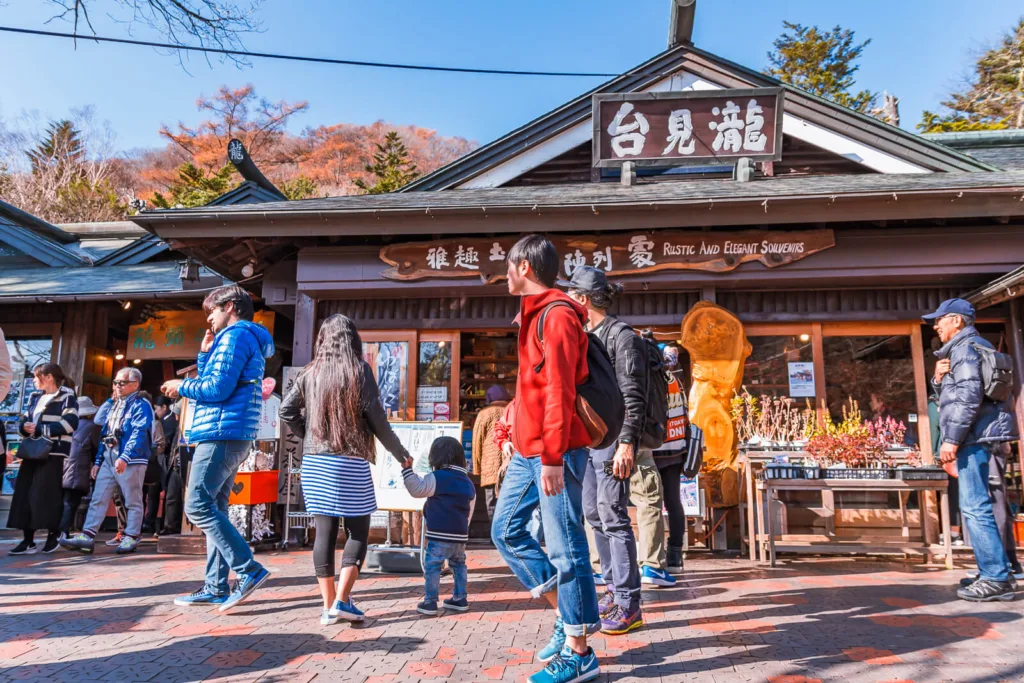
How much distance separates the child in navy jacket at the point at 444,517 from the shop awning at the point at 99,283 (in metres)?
6.03

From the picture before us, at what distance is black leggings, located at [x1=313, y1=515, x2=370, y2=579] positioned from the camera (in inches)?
156

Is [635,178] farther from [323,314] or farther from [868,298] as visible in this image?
[323,314]

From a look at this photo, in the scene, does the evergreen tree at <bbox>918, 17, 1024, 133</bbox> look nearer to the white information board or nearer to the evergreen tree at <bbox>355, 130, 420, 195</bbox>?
the evergreen tree at <bbox>355, 130, 420, 195</bbox>

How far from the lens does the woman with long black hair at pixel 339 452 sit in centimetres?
400

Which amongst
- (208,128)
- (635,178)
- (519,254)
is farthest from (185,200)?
(519,254)

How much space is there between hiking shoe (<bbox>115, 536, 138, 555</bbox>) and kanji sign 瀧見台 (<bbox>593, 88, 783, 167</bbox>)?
21.5 ft

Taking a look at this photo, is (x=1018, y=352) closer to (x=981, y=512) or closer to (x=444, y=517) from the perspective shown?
(x=981, y=512)

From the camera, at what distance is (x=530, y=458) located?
10.6ft

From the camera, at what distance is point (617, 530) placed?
394 centimetres

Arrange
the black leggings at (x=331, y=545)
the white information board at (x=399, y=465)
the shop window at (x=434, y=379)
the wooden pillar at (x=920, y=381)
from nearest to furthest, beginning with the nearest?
the black leggings at (x=331, y=545) → the white information board at (x=399, y=465) → the wooden pillar at (x=920, y=381) → the shop window at (x=434, y=379)

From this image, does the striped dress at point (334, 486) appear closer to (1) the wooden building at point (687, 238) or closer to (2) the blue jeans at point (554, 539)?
(2) the blue jeans at point (554, 539)

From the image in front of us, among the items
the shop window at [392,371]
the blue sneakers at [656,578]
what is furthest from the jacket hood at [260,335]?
the shop window at [392,371]

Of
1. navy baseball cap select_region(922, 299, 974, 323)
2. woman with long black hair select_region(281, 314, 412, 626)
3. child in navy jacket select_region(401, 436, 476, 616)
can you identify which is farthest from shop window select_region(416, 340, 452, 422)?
navy baseball cap select_region(922, 299, 974, 323)

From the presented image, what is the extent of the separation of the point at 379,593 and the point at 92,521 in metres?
3.88
